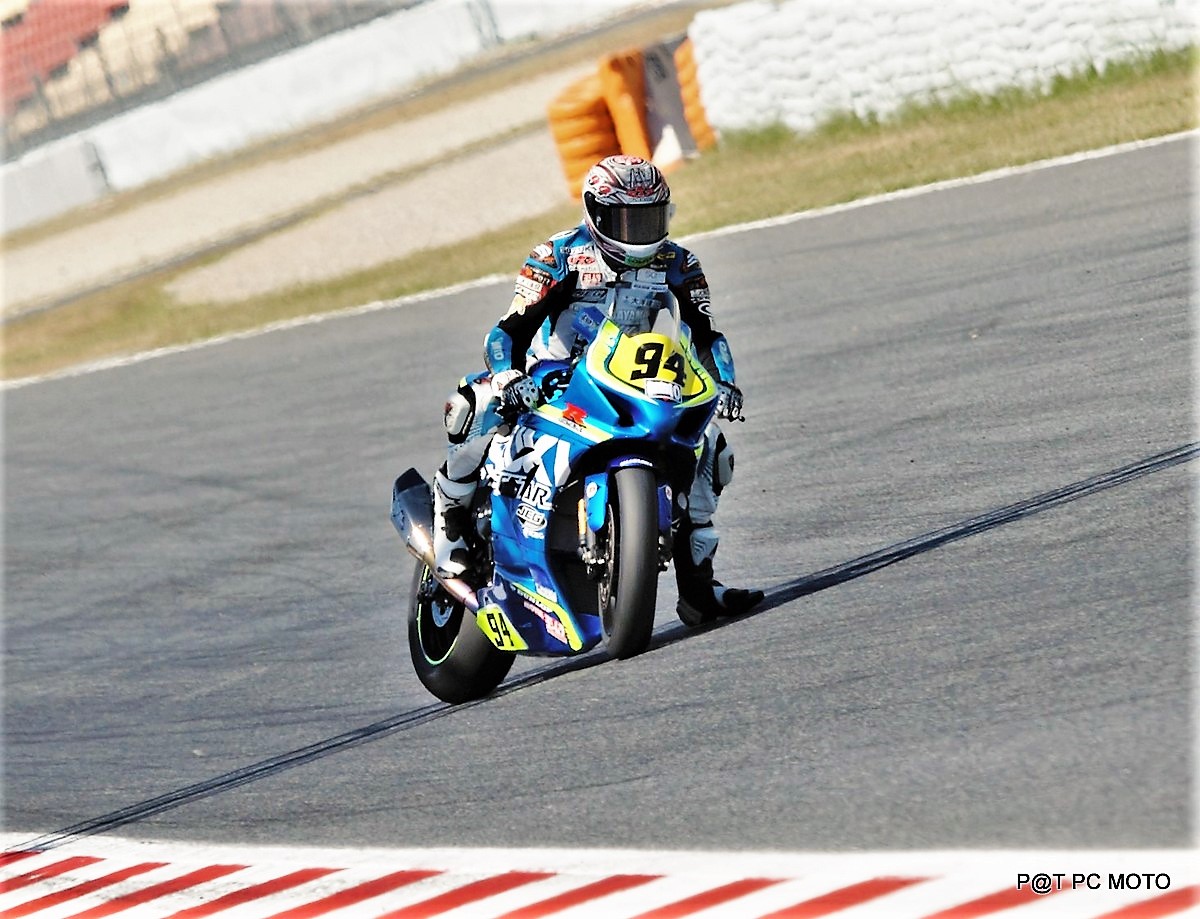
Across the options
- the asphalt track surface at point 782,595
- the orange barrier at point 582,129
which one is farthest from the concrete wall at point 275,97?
the asphalt track surface at point 782,595

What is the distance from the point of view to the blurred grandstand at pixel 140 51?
1534 inches

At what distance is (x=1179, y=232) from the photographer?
12.3 metres

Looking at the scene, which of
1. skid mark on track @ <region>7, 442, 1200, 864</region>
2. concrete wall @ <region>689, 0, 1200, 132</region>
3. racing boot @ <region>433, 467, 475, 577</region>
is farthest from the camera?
concrete wall @ <region>689, 0, 1200, 132</region>

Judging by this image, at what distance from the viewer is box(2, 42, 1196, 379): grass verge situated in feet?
55.3

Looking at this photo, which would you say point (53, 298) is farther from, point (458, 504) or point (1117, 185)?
point (458, 504)

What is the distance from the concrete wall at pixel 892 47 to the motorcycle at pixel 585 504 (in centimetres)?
1140

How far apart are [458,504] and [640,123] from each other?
1417cm

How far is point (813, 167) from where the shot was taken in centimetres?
1941

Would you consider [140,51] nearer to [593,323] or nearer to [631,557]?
[593,323]

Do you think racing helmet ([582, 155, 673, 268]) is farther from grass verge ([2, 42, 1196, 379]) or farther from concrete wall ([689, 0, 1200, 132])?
concrete wall ([689, 0, 1200, 132])

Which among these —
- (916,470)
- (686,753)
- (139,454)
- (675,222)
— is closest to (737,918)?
(686,753)

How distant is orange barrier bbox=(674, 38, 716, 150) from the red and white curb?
51.3 ft

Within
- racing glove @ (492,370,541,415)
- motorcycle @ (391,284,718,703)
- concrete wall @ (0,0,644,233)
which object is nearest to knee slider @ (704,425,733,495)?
motorcycle @ (391,284,718,703)

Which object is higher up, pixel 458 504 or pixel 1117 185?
pixel 458 504
